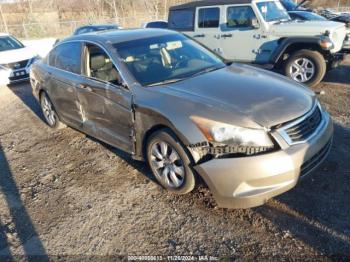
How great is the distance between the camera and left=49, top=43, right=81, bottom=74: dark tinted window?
4.52m

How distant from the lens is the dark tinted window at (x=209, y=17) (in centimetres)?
771

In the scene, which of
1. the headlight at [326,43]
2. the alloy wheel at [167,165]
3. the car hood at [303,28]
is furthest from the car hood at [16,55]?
the headlight at [326,43]

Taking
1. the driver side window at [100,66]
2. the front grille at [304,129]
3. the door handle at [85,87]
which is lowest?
the front grille at [304,129]

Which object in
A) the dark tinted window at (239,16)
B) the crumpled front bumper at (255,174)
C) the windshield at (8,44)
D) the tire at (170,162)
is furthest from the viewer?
the windshield at (8,44)

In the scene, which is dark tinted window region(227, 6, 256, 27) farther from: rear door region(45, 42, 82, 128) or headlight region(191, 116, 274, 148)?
headlight region(191, 116, 274, 148)

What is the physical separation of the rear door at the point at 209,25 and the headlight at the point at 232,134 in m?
5.31

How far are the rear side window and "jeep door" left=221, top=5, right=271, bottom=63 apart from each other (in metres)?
0.96

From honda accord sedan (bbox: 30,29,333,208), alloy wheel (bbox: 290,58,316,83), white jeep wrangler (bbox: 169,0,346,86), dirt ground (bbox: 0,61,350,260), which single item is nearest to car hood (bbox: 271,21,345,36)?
white jeep wrangler (bbox: 169,0,346,86)

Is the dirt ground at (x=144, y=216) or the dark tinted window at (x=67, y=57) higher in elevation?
the dark tinted window at (x=67, y=57)

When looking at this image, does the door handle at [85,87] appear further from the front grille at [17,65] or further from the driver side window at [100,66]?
the front grille at [17,65]

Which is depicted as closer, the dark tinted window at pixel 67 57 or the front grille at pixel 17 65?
the dark tinted window at pixel 67 57

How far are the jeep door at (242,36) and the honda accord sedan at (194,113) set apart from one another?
123 inches

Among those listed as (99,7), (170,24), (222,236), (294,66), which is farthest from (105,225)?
(99,7)

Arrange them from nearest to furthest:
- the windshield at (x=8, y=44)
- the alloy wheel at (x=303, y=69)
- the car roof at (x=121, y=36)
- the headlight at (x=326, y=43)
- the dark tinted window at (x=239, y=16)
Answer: the car roof at (x=121, y=36) → the headlight at (x=326, y=43) → the alloy wheel at (x=303, y=69) → the dark tinted window at (x=239, y=16) → the windshield at (x=8, y=44)
